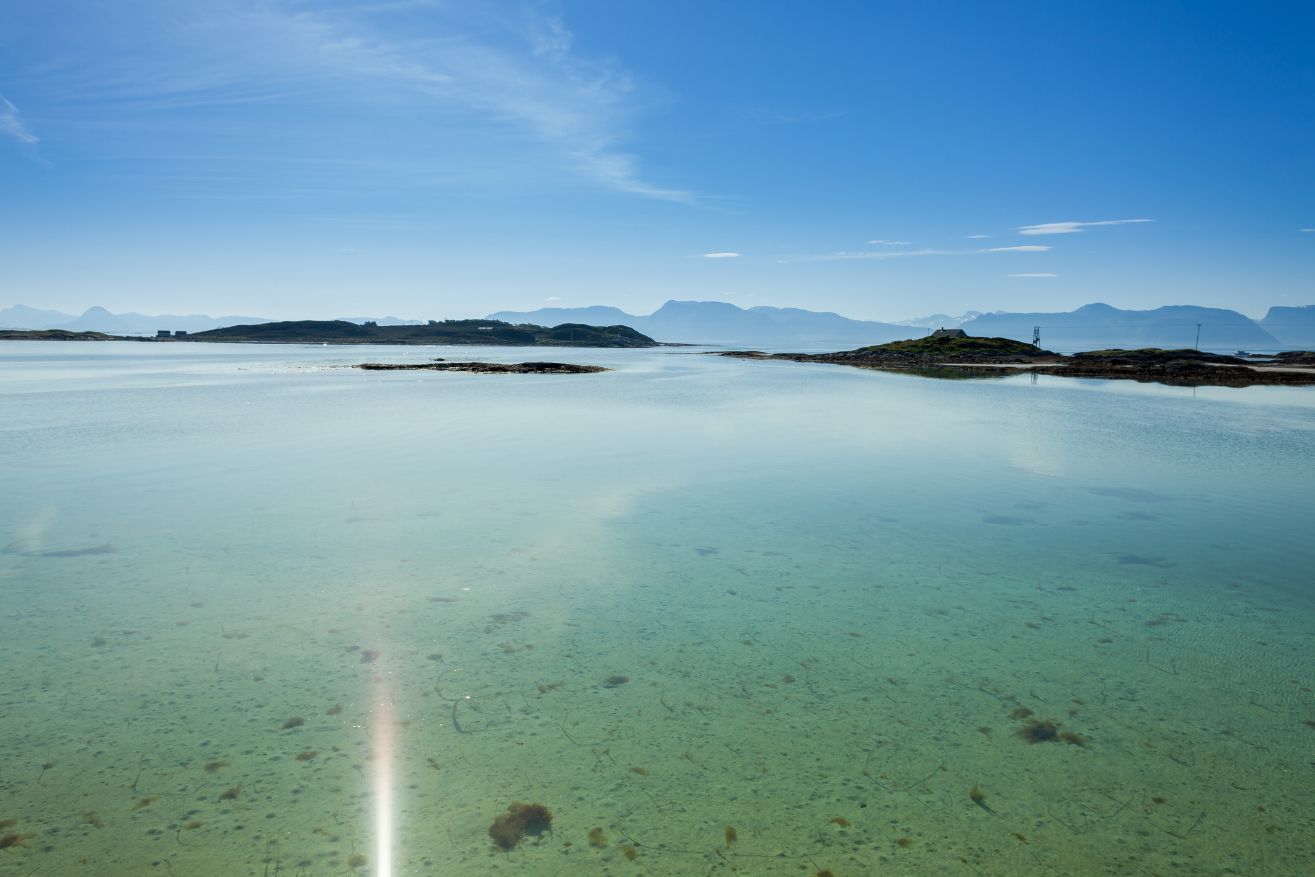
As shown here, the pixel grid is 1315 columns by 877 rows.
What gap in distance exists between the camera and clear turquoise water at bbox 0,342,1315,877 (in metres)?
5.23

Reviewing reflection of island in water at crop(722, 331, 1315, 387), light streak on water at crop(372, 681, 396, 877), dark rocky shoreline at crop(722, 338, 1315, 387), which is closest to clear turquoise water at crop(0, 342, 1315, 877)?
light streak on water at crop(372, 681, 396, 877)

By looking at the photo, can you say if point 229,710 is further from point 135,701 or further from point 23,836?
point 23,836

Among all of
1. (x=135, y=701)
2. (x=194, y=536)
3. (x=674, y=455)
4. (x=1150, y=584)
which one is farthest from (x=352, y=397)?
(x=1150, y=584)

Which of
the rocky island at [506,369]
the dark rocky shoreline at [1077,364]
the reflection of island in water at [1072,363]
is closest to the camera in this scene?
the dark rocky shoreline at [1077,364]

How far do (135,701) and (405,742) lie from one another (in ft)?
9.91

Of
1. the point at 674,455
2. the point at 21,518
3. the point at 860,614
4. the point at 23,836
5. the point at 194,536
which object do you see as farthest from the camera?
the point at 674,455

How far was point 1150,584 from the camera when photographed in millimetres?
10961

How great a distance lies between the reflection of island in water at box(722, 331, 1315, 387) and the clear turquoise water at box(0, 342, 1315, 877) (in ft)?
204

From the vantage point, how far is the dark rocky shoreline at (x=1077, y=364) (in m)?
69.1

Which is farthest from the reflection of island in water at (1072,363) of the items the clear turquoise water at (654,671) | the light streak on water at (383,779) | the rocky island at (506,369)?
the light streak on water at (383,779)

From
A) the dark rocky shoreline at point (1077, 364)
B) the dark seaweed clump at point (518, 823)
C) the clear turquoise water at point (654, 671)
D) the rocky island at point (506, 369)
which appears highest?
the dark rocky shoreline at point (1077, 364)

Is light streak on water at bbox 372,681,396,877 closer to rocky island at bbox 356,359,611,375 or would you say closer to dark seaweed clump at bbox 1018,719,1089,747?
dark seaweed clump at bbox 1018,719,1089,747

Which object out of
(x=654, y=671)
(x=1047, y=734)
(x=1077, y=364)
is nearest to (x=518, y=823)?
(x=654, y=671)

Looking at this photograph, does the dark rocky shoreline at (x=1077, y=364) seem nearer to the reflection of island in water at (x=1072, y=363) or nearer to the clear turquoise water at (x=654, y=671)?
the reflection of island in water at (x=1072, y=363)
